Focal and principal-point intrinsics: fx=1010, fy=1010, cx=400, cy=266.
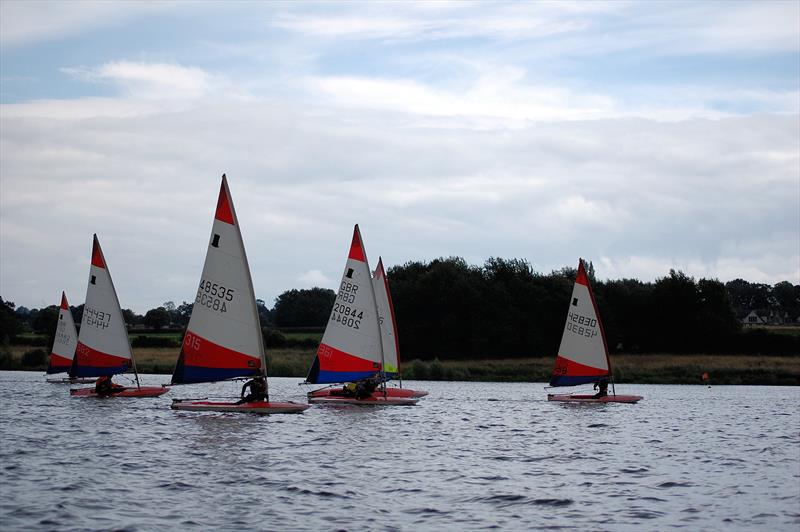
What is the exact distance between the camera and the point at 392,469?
25.9m

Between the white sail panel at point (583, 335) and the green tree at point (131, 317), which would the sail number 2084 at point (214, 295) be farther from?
the green tree at point (131, 317)

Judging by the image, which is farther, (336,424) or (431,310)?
A: (431,310)

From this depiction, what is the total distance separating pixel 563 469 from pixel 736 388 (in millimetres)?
48983

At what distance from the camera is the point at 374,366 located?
146ft

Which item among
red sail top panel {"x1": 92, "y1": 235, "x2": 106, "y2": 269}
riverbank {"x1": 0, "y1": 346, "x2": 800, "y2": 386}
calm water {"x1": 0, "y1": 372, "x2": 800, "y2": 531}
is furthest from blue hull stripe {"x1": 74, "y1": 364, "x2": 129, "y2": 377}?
riverbank {"x1": 0, "y1": 346, "x2": 800, "y2": 386}

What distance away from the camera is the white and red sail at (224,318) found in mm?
37031

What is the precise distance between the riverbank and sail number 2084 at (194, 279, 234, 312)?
137 ft

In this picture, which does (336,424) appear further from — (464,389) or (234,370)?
(464,389)

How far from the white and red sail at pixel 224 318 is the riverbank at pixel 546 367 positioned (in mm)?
41475

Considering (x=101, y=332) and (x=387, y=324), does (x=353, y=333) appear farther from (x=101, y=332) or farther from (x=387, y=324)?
(x=101, y=332)

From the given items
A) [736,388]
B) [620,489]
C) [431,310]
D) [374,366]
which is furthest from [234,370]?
[431,310]

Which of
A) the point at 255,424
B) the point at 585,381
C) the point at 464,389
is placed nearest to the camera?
the point at 255,424

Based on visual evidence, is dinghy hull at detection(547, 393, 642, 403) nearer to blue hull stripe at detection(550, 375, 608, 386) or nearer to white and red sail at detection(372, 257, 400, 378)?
blue hull stripe at detection(550, 375, 608, 386)

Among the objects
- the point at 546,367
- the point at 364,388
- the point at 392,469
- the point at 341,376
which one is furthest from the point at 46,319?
the point at 392,469
